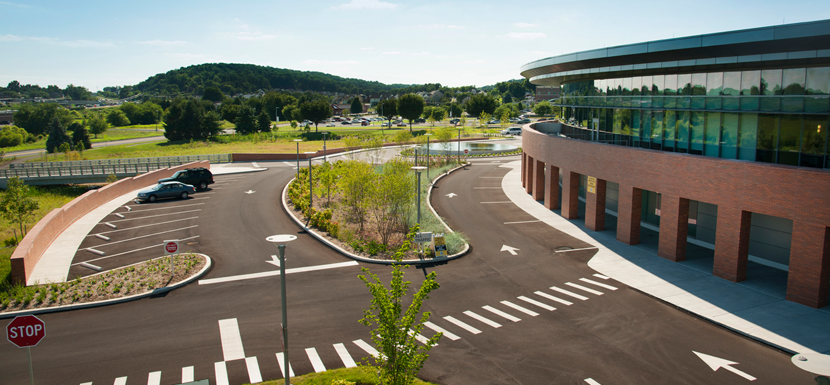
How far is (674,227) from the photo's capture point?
70.3ft

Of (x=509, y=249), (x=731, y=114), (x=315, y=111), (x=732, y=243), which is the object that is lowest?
(x=509, y=249)

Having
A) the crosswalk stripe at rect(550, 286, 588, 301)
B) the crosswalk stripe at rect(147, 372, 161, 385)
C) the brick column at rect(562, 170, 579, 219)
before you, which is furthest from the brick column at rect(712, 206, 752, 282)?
the crosswalk stripe at rect(147, 372, 161, 385)

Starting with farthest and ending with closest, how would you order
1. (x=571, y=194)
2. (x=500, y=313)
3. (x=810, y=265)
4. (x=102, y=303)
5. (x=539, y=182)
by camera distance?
(x=539, y=182) < (x=571, y=194) < (x=102, y=303) < (x=500, y=313) < (x=810, y=265)

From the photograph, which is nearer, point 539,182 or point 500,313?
point 500,313

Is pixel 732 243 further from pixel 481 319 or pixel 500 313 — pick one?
pixel 481 319

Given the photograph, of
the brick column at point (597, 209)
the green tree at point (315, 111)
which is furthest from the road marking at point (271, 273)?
the green tree at point (315, 111)

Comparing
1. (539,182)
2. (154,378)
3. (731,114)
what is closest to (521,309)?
(154,378)

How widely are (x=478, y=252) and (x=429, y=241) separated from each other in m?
2.67

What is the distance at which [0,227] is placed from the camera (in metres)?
32.2

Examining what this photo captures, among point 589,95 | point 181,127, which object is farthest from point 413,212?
point 181,127

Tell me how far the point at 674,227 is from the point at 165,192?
112 ft

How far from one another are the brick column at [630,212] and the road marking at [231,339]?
19.1m

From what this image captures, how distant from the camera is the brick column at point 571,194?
29.9 meters

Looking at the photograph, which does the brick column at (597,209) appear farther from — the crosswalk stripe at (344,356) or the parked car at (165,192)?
the parked car at (165,192)
